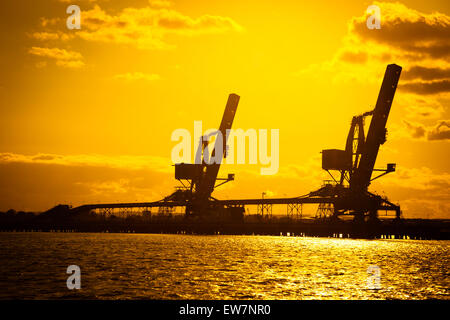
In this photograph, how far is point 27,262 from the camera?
5759 cm

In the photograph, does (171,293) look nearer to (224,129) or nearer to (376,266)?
(376,266)

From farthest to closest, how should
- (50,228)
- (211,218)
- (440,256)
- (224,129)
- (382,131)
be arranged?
(50,228) → (211,218) → (224,129) → (382,131) → (440,256)

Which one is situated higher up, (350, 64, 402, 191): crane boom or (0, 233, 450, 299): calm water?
(350, 64, 402, 191): crane boom

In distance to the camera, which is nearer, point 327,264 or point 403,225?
point 327,264

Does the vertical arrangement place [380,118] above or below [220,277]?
above

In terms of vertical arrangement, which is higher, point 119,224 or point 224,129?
point 224,129

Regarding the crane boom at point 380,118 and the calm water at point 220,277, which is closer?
the calm water at point 220,277

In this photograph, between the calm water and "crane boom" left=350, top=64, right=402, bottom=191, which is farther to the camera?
"crane boom" left=350, top=64, right=402, bottom=191

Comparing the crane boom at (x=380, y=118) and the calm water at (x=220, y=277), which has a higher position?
the crane boom at (x=380, y=118)

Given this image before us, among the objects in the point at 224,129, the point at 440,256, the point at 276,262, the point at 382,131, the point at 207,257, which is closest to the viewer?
the point at 276,262

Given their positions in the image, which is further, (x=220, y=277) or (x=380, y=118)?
(x=380, y=118)

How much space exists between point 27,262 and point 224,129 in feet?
293
